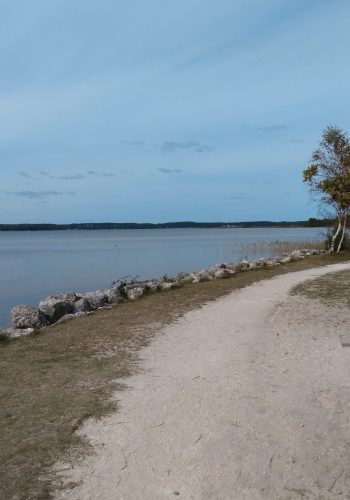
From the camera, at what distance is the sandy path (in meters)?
3.89

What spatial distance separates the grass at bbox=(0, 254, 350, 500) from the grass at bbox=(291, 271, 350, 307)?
2.34 metres

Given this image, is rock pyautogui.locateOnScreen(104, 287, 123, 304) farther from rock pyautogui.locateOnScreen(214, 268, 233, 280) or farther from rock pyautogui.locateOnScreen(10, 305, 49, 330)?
rock pyautogui.locateOnScreen(214, 268, 233, 280)

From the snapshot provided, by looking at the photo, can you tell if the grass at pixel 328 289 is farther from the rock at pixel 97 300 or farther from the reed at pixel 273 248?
the reed at pixel 273 248

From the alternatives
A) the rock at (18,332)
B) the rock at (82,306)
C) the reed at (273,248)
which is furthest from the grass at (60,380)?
the reed at (273,248)

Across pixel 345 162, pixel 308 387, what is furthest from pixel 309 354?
pixel 345 162

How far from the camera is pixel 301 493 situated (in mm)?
3807

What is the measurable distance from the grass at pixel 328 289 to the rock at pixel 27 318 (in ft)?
18.4

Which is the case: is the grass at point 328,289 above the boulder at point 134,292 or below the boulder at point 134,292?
above

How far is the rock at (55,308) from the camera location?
11.5m

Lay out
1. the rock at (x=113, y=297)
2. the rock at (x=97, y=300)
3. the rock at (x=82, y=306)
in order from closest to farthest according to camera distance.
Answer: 1. the rock at (x=82, y=306)
2. the rock at (x=97, y=300)
3. the rock at (x=113, y=297)

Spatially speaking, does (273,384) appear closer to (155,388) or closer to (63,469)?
(155,388)

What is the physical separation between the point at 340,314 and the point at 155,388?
525 cm

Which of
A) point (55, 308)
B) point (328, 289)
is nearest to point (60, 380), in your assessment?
point (55, 308)

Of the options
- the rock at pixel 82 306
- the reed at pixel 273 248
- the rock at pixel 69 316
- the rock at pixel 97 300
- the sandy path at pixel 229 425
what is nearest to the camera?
the sandy path at pixel 229 425
